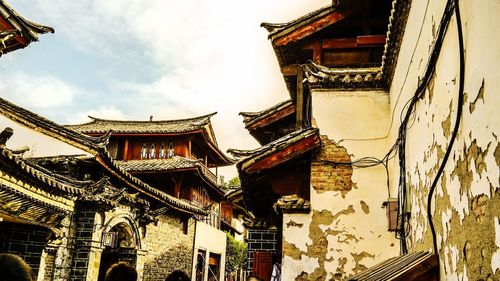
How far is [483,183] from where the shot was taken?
2.24m

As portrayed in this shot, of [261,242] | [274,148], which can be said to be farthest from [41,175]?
[274,148]

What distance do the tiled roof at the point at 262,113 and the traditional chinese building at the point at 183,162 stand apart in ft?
31.9

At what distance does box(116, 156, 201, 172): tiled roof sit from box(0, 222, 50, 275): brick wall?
10.7 meters

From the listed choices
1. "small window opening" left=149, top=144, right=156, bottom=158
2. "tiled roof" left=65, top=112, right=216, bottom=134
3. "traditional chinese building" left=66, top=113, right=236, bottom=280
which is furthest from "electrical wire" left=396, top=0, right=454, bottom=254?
"small window opening" left=149, top=144, right=156, bottom=158

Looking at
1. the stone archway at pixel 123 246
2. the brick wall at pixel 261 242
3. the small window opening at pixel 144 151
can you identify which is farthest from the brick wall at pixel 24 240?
the small window opening at pixel 144 151

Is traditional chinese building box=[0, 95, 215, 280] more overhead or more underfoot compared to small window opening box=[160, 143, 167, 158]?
more underfoot

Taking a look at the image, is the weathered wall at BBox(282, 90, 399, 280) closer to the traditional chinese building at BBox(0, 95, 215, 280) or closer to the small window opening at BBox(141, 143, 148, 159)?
the traditional chinese building at BBox(0, 95, 215, 280)

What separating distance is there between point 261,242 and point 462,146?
6795 millimetres

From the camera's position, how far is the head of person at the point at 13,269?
2203 mm

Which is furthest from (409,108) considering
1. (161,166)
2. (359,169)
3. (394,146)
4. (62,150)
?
(161,166)

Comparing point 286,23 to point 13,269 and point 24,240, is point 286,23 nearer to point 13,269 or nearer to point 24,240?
point 13,269

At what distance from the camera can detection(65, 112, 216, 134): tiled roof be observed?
2294 cm

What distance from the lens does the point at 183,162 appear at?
20.8 meters

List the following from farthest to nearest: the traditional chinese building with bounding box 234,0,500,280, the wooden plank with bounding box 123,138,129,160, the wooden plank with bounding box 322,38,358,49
Result: the wooden plank with bounding box 123,138,129,160 → the wooden plank with bounding box 322,38,358,49 → the traditional chinese building with bounding box 234,0,500,280
